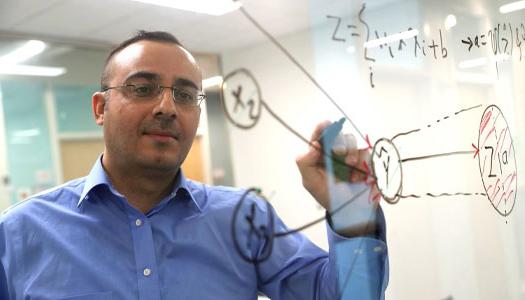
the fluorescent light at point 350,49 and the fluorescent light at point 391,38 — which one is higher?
the fluorescent light at point 391,38

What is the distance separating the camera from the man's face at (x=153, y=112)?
1.54 feet

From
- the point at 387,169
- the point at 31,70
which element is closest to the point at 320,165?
the point at 387,169

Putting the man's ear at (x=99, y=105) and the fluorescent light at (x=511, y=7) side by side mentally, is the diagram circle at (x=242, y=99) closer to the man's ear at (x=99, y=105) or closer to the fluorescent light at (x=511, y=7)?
the man's ear at (x=99, y=105)

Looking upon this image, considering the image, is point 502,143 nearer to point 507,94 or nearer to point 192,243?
point 507,94

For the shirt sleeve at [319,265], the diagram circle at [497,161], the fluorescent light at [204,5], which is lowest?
the shirt sleeve at [319,265]

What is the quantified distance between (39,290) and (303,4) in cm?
51

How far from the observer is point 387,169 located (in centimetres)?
52

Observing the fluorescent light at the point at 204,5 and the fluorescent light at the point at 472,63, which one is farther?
the fluorescent light at the point at 472,63

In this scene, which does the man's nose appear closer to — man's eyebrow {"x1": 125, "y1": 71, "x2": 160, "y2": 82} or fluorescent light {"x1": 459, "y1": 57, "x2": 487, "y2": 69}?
man's eyebrow {"x1": 125, "y1": 71, "x2": 160, "y2": 82}

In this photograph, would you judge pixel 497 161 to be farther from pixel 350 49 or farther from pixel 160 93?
pixel 160 93

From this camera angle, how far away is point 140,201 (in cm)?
65

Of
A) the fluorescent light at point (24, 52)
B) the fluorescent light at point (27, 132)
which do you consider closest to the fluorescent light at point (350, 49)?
the fluorescent light at point (24, 52)

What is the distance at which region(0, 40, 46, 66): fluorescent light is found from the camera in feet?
2.36

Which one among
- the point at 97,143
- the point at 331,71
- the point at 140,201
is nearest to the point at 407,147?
the point at 331,71
